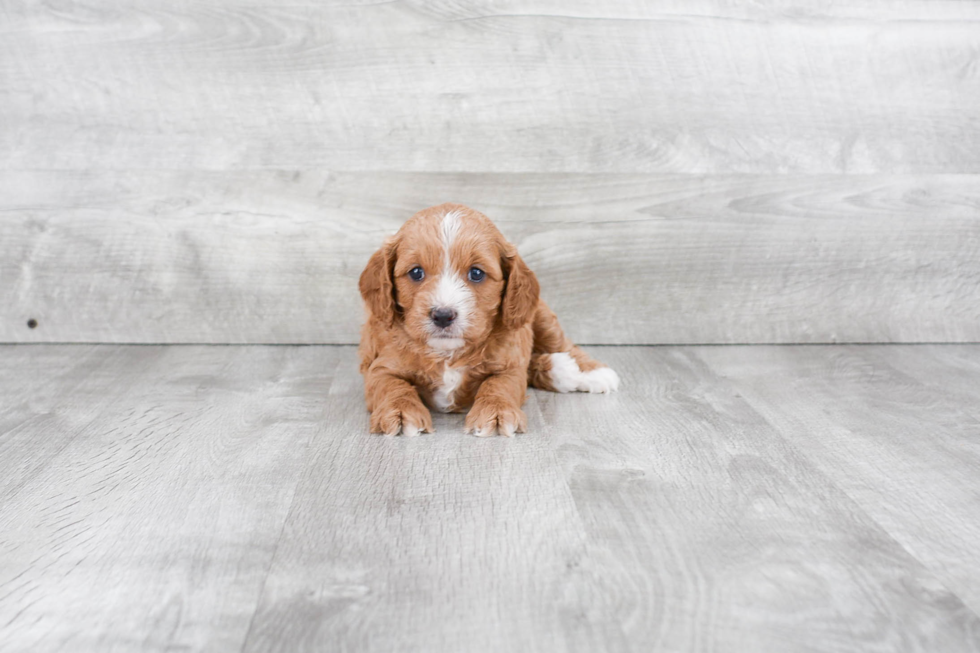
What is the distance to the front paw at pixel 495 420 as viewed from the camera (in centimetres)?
215

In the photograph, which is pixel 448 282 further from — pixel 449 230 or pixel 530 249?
pixel 530 249

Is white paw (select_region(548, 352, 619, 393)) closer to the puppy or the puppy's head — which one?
the puppy

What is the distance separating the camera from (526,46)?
300 cm

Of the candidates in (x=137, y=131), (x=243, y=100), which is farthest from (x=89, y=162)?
(x=243, y=100)

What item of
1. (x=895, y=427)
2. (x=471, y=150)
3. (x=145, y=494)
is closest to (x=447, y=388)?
(x=145, y=494)

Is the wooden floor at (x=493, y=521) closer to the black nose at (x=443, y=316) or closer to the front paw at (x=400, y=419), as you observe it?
the front paw at (x=400, y=419)

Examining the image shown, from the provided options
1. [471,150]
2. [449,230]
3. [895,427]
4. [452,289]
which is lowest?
[895,427]

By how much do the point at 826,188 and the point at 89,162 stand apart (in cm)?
274

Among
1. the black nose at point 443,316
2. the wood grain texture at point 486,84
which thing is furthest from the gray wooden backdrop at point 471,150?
the black nose at point 443,316

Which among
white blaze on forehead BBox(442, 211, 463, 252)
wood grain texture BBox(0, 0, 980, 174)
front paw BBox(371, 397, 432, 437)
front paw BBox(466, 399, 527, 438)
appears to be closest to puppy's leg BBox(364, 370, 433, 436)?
front paw BBox(371, 397, 432, 437)

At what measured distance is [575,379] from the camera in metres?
2.59

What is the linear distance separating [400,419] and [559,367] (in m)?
0.63

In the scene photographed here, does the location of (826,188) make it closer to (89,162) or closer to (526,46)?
(526,46)

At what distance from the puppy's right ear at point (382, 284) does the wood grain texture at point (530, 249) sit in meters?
0.85
